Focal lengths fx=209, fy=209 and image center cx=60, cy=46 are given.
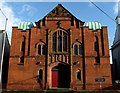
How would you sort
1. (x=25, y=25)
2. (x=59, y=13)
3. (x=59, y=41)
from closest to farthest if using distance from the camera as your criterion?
(x=59, y=41), (x=59, y=13), (x=25, y=25)

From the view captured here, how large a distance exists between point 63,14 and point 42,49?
6.55m

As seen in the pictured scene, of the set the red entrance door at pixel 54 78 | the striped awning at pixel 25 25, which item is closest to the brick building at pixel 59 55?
the red entrance door at pixel 54 78

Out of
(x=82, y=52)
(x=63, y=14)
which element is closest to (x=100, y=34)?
(x=82, y=52)

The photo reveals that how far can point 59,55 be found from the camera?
3130 cm

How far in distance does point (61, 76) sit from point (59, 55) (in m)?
3.22

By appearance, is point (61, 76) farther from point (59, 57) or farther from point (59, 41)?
point (59, 41)

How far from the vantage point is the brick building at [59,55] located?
30406 millimetres

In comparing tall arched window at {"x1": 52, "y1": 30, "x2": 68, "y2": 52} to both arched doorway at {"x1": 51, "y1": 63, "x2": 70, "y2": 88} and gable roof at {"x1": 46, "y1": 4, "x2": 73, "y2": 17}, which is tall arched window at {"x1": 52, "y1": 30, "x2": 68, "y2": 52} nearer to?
arched doorway at {"x1": 51, "y1": 63, "x2": 70, "y2": 88}

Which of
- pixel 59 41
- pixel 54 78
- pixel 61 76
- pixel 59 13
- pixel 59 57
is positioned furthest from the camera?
pixel 59 13

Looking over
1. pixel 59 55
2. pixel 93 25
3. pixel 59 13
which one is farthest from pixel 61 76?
pixel 93 25

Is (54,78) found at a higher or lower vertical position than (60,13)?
lower

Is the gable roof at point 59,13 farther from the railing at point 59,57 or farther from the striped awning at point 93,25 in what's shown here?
the railing at point 59,57

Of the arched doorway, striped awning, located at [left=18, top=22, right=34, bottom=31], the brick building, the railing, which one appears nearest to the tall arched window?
the brick building

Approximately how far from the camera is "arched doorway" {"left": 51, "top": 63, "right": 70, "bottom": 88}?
31094 mm
